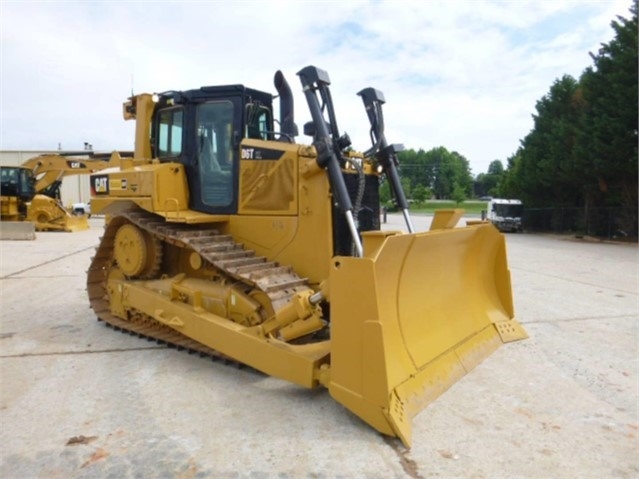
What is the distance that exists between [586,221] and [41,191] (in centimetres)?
2349

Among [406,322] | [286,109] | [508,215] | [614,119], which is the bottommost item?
[406,322]

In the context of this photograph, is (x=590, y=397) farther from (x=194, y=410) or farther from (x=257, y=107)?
(x=257, y=107)

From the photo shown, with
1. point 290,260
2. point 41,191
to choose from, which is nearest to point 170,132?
point 290,260

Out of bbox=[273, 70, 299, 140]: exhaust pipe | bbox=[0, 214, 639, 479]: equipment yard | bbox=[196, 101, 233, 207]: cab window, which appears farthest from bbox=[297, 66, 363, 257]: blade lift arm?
bbox=[0, 214, 639, 479]: equipment yard

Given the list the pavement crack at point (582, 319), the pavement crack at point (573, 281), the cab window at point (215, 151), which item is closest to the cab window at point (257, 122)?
the cab window at point (215, 151)

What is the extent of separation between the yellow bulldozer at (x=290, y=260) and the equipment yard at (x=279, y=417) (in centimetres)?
21

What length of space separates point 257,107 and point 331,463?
3.77m

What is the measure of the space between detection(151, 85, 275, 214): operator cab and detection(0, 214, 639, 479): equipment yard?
1.74 metres

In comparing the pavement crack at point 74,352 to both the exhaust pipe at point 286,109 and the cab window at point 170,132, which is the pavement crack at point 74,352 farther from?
the exhaust pipe at point 286,109

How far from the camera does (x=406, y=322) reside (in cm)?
389

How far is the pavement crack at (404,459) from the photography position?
2.86 metres

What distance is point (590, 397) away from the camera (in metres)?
3.97

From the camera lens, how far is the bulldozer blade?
3277 mm

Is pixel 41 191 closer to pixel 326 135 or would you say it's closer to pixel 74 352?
pixel 74 352
